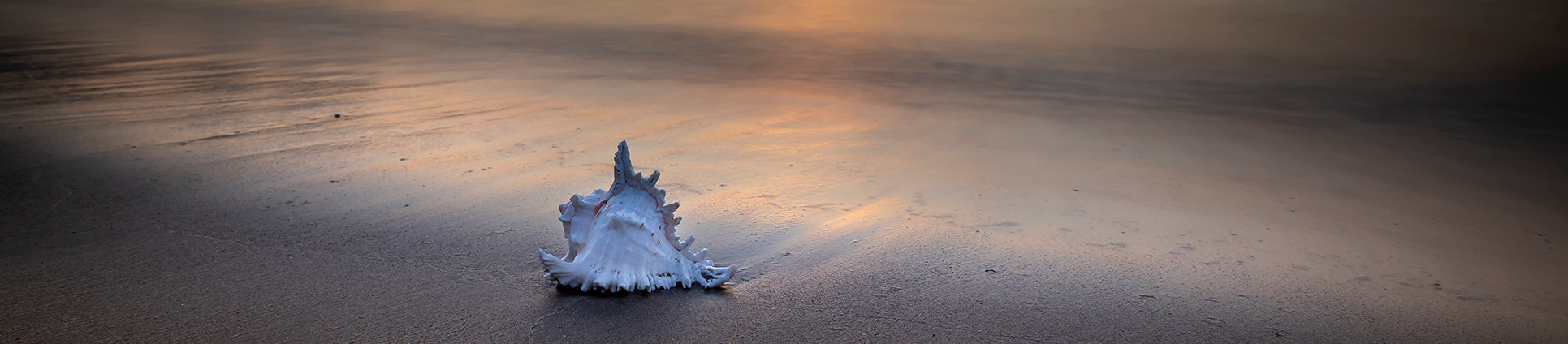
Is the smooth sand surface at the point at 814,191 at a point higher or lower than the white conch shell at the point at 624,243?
lower

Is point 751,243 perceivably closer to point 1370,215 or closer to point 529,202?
point 529,202

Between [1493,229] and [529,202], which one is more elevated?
[529,202]

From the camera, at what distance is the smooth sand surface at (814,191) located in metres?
1.99

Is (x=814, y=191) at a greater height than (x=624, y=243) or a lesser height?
lesser

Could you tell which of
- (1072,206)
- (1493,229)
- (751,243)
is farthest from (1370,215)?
(751,243)

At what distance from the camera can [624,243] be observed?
6.40 ft

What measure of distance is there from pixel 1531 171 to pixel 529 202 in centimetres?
486

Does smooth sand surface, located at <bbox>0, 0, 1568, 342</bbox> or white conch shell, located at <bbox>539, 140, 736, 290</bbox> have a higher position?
white conch shell, located at <bbox>539, 140, 736, 290</bbox>

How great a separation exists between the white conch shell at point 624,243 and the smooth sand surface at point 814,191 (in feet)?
0.18

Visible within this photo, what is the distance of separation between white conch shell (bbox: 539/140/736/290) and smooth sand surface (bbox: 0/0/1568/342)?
54 mm

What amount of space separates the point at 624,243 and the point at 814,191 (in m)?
1.33

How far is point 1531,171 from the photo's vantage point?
4.30 m

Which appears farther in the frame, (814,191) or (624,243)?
(814,191)

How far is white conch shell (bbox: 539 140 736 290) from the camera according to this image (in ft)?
6.40
